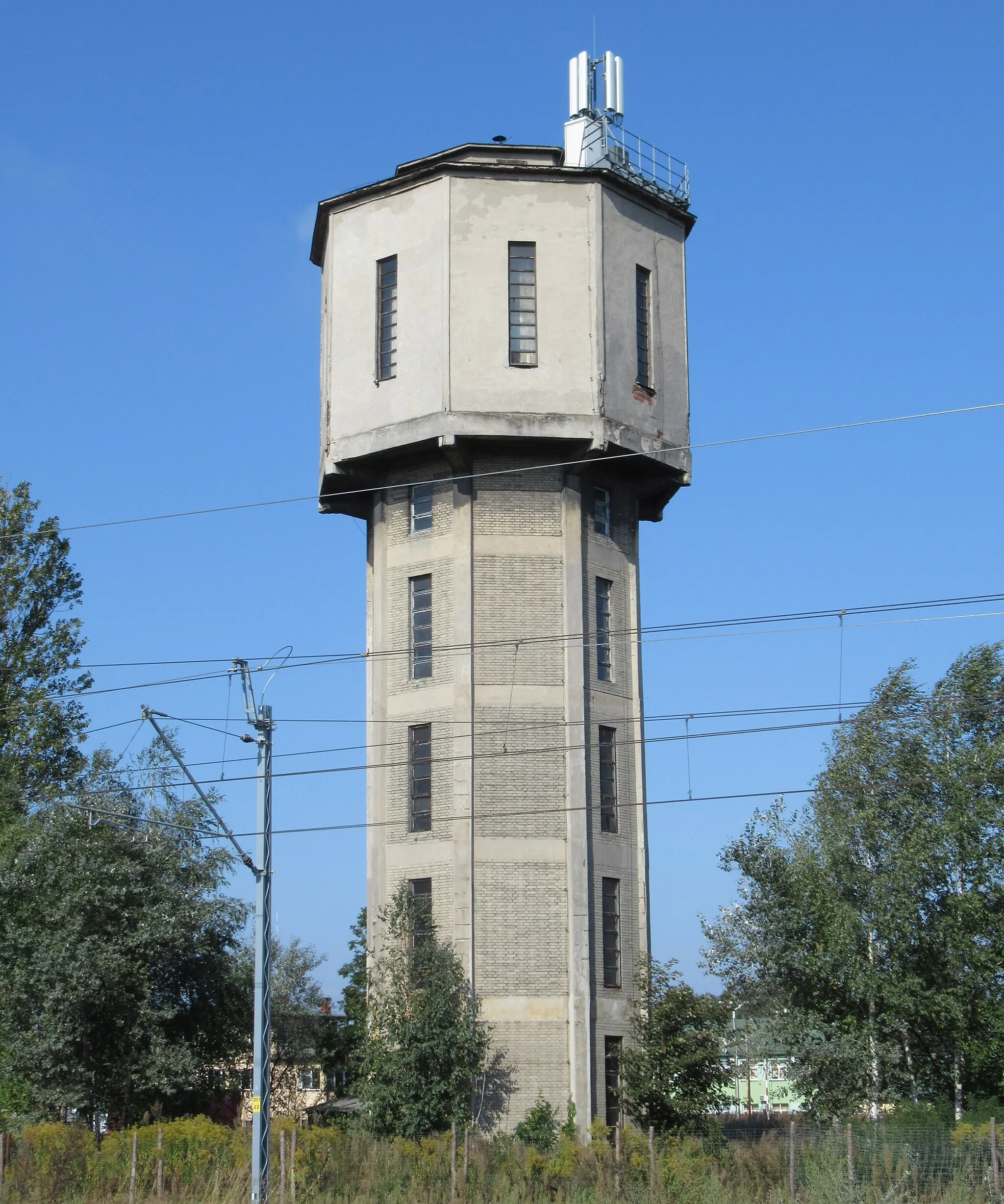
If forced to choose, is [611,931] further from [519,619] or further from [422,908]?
[519,619]

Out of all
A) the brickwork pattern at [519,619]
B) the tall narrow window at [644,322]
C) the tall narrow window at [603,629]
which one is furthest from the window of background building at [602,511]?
the tall narrow window at [644,322]

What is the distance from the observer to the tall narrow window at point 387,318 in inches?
1459

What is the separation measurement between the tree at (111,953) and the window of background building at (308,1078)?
2500 centimetres

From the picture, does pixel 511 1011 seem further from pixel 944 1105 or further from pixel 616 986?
pixel 944 1105

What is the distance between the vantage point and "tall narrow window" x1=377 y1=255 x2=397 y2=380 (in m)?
37.1

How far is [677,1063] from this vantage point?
33438mm

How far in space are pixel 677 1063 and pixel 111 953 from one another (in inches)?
506

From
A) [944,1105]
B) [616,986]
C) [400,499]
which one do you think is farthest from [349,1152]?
[944,1105]

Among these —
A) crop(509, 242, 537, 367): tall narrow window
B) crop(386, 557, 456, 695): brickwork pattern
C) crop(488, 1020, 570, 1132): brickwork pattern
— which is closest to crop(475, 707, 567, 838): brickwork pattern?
crop(386, 557, 456, 695): brickwork pattern

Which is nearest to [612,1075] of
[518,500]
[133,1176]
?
[133,1176]

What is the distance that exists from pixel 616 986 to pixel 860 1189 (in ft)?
41.7

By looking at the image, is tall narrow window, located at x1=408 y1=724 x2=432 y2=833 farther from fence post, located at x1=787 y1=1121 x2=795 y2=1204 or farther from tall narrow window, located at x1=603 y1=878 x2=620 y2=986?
fence post, located at x1=787 y1=1121 x2=795 y2=1204

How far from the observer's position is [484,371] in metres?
35.8

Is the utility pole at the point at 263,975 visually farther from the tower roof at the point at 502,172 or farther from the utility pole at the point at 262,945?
the tower roof at the point at 502,172
